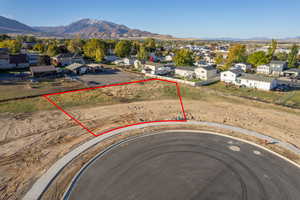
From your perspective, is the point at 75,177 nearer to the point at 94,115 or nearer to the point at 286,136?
the point at 94,115

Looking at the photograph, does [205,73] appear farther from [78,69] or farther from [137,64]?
[78,69]

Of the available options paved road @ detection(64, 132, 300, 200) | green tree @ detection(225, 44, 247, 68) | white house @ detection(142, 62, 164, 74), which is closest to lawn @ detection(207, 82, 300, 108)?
paved road @ detection(64, 132, 300, 200)

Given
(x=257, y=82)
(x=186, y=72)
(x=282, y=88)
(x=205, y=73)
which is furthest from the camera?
(x=186, y=72)

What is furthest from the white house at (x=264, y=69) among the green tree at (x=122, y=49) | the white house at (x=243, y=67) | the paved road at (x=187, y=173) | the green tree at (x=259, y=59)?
the green tree at (x=122, y=49)

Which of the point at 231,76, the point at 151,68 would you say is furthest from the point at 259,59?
the point at 151,68

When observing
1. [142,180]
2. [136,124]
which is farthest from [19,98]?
[142,180]

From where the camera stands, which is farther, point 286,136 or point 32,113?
point 32,113
